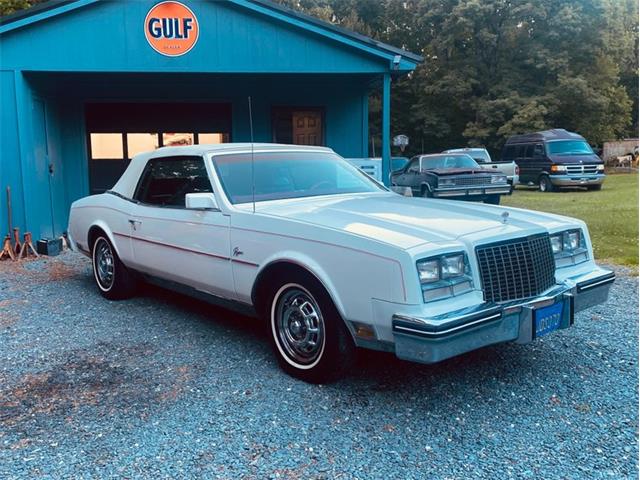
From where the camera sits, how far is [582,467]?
294cm

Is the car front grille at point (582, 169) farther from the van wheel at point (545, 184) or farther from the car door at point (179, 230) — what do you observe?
the car door at point (179, 230)

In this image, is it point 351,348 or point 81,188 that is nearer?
point 351,348

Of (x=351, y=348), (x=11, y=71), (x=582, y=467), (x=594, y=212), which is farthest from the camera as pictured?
(x=594, y=212)

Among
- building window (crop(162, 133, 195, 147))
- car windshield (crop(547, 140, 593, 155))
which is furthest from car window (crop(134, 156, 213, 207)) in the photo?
car windshield (crop(547, 140, 593, 155))

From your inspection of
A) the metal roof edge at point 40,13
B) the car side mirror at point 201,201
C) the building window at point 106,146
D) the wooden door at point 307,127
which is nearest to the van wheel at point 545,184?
the wooden door at point 307,127

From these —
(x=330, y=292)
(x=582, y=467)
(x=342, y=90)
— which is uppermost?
(x=342, y=90)

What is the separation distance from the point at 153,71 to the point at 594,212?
1009 cm

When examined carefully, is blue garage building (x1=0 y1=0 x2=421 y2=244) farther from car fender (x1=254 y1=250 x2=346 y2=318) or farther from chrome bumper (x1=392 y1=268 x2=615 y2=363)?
chrome bumper (x1=392 y1=268 x2=615 y2=363)

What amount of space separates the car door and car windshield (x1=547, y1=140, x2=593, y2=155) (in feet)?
63.3

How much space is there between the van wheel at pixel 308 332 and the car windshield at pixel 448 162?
12579mm

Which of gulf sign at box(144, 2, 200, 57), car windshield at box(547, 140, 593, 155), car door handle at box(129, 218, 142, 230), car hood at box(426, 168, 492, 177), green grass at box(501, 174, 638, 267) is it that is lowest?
green grass at box(501, 174, 638, 267)

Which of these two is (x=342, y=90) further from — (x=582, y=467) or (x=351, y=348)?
(x=582, y=467)

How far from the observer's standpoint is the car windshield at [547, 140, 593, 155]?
21902 millimetres

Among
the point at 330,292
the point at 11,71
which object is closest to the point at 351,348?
the point at 330,292
